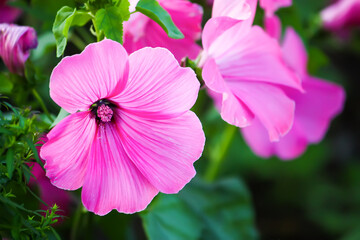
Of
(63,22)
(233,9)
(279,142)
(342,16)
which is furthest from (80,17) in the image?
(342,16)

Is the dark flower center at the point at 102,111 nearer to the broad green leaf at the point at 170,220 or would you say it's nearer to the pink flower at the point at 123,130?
the pink flower at the point at 123,130

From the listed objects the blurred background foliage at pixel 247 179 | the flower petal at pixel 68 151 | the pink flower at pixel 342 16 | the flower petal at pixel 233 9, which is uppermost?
the flower petal at pixel 233 9

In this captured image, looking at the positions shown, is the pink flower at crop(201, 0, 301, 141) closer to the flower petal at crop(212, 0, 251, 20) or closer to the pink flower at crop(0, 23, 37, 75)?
the flower petal at crop(212, 0, 251, 20)

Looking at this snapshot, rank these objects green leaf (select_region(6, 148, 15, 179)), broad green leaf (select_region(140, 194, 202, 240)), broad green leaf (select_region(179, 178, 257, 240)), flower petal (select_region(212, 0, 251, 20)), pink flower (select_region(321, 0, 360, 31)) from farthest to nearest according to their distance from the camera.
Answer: pink flower (select_region(321, 0, 360, 31))
broad green leaf (select_region(179, 178, 257, 240))
broad green leaf (select_region(140, 194, 202, 240))
flower petal (select_region(212, 0, 251, 20))
green leaf (select_region(6, 148, 15, 179))

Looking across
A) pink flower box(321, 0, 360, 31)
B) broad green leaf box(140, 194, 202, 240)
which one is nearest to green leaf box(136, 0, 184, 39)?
broad green leaf box(140, 194, 202, 240)

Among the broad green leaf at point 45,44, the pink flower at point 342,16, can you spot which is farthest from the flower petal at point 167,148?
the pink flower at point 342,16
